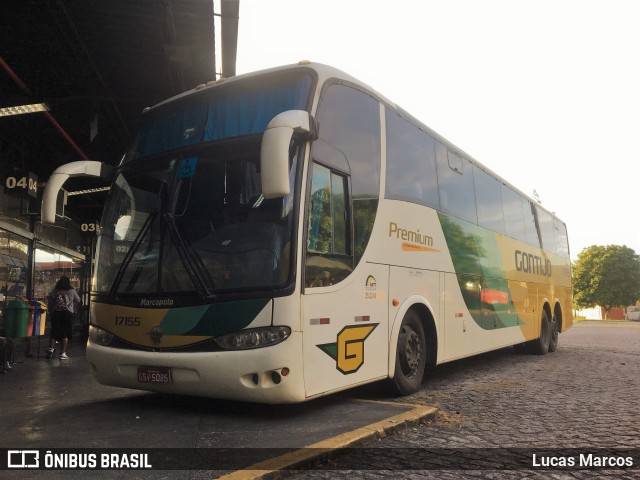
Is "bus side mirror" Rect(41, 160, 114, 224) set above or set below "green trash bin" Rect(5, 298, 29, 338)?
above

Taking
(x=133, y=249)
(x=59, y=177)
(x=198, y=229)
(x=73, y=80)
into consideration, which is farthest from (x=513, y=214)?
(x=59, y=177)

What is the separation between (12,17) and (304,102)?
543 cm

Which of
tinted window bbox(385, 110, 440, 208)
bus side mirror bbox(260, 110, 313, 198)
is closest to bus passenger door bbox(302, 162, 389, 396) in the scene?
bus side mirror bbox(260, 110, 313, 198)

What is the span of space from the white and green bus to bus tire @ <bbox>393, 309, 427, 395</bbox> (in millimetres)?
26

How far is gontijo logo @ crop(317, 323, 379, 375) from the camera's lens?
580cm

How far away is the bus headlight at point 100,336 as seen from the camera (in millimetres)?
6195

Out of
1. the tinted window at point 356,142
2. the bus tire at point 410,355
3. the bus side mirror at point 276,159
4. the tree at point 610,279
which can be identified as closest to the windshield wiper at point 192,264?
the bus side mirror at point 276,159

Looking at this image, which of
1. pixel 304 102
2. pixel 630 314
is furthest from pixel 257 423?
pixel 630 314

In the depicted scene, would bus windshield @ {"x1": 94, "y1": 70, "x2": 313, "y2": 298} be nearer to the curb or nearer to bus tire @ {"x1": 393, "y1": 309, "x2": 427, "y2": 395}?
the curb

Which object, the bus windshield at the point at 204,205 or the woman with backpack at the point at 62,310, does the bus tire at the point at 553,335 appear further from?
the bus windshield at the point at 204,205

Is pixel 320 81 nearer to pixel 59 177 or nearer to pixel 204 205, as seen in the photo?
pixel 204 205

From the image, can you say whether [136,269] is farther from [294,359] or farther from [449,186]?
[449,186]

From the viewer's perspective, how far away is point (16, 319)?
1212 cm

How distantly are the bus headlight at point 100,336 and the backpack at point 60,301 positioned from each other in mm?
6531
